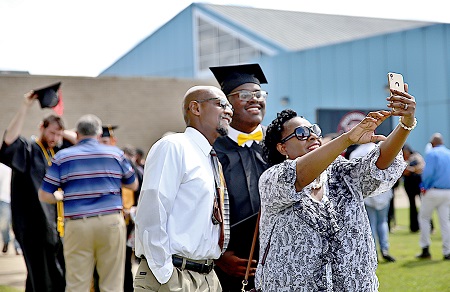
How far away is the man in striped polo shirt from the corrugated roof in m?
30.2

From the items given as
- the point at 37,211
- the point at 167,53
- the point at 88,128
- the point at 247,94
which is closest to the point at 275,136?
the point at 247,94

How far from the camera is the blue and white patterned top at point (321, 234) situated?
3672 millimetres

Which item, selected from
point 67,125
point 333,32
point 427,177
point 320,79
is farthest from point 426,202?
point 333,32

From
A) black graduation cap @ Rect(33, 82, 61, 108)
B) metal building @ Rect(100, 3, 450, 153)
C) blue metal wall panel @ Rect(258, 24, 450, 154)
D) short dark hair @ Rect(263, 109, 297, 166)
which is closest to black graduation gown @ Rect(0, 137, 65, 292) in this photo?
black graduation cap @ Rect(33, 82, 61, 108)

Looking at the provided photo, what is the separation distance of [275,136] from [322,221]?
25.4 inches

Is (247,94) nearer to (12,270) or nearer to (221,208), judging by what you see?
(221,208)

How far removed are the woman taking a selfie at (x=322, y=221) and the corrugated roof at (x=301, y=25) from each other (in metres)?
33.2

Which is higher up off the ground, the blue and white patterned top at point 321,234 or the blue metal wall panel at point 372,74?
the blue metal wall panel at point 372,74

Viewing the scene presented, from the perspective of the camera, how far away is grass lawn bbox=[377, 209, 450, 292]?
9.31 meters

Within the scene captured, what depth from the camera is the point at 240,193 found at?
4758 mm

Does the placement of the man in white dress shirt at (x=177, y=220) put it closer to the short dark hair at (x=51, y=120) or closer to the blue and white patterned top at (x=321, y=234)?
the blue and white patterned top at (x=321, y=234)

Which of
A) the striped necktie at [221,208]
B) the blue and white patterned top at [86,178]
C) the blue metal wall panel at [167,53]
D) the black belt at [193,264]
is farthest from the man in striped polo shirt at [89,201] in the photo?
the blue metal wall panel at [167,53]

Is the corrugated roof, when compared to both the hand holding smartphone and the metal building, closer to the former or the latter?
the metal building

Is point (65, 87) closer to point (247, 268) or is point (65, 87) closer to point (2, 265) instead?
point (2, 265)
